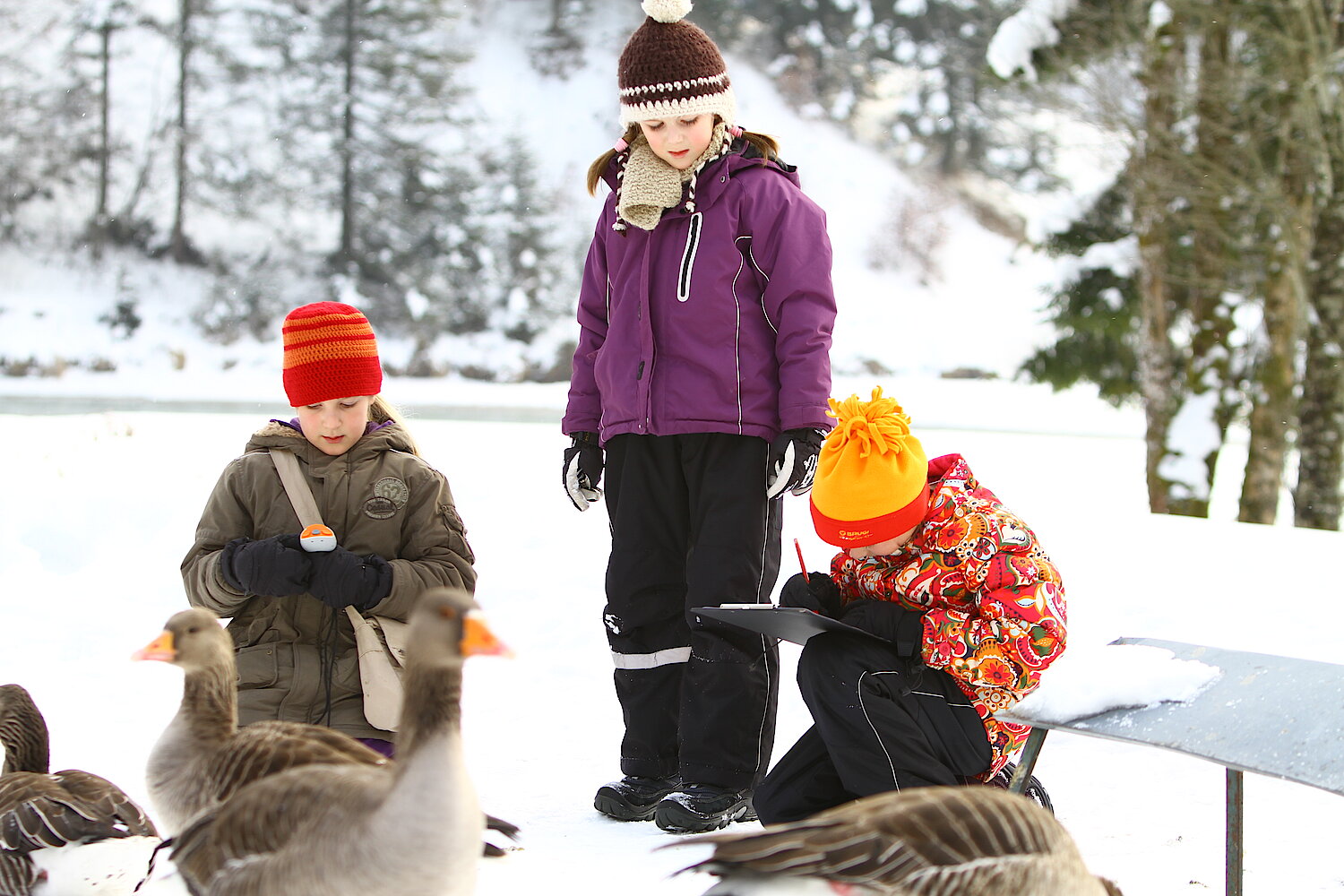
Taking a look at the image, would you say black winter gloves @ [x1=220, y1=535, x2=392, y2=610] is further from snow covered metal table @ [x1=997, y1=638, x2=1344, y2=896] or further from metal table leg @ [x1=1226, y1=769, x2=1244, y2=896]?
metal table leg @ [x1=1226, y1=769, x2=1244, y2=896]

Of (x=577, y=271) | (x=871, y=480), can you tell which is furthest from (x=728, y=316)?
(x=577, y=271)

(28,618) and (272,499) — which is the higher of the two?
(272,499)

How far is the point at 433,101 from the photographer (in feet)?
91.6

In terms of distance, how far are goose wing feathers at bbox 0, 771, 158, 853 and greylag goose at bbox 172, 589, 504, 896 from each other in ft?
2.77

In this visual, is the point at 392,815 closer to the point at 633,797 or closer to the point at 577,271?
the point at 633,797

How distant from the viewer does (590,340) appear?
13.7ft

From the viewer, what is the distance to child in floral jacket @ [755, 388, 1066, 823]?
9.46 ft

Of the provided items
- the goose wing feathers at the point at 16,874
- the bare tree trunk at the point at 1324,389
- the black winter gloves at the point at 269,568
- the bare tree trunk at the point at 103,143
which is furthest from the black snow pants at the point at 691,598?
the bare tree trunk at the point at 103,143

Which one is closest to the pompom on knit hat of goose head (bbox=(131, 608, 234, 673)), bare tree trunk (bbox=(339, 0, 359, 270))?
goose head (bbox=(131, 608, 234, 673))

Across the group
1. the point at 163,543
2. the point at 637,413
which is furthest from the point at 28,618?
the point at 637,413

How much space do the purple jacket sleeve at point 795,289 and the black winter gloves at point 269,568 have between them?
1.47 m

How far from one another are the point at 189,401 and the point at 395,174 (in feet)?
33.3

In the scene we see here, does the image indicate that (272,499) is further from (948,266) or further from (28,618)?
(948,266)

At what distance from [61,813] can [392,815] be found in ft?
4.37
